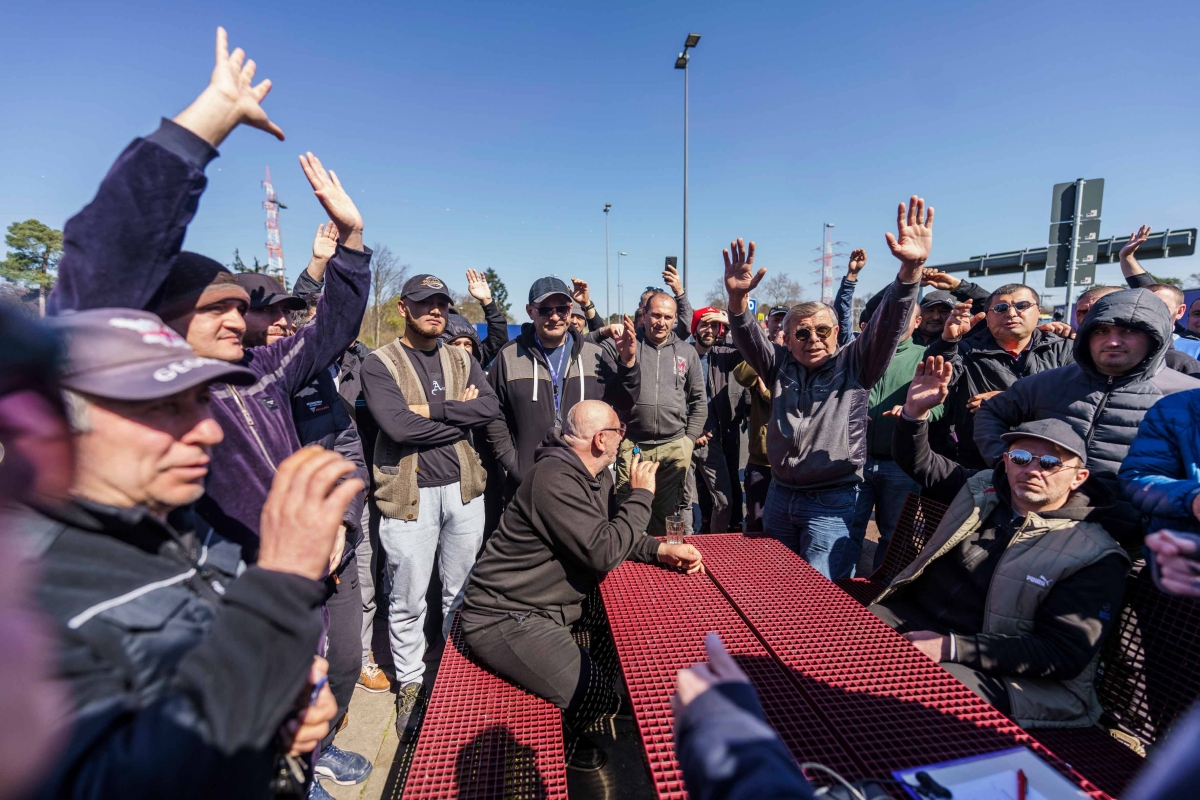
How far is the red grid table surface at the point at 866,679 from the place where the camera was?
1.53 metres

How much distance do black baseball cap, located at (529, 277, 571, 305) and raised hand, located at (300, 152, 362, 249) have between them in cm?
206

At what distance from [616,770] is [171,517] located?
2.37m

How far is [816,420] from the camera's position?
328cm

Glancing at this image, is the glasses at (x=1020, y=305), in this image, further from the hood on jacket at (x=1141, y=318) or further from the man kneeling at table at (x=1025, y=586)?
the man kneeling at table at (x=1025, y=586)


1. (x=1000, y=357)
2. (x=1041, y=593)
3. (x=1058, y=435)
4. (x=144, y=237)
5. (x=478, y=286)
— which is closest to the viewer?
(x=144, y=237)

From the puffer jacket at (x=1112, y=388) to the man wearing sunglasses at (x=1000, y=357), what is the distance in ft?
3.06

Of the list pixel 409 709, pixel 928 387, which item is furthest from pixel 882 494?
pixel 409 709

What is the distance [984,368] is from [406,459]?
4.08 m

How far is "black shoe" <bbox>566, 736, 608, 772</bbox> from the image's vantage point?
2.64 meters

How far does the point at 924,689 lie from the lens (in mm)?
1779

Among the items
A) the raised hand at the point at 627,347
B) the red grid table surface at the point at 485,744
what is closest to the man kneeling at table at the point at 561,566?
the red grid table surface at the point at 485,744

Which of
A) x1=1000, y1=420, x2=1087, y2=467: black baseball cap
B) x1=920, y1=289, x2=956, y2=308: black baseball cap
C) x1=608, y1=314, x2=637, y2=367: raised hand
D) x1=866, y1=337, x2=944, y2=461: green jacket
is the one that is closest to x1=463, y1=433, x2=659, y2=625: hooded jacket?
x1=1000, y1=420, x2=1087, y2=467: black baseball cap

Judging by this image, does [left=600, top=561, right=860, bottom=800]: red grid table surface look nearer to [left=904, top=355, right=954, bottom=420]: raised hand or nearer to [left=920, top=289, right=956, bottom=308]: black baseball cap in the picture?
[left=904, top=355, right=954, bottom=420]: raised hand

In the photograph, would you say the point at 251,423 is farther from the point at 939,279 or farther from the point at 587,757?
the point at 939,279
